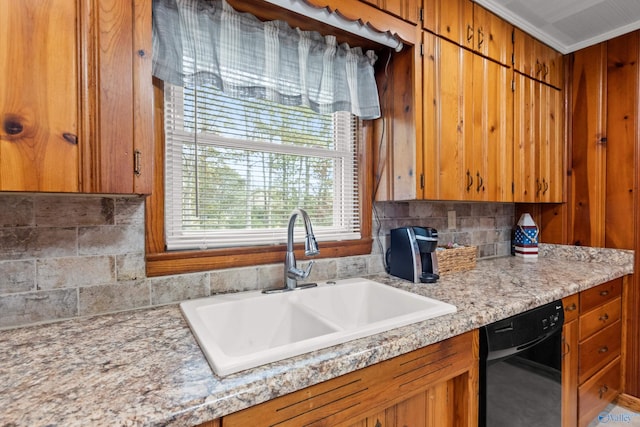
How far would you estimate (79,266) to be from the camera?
104 centimetres

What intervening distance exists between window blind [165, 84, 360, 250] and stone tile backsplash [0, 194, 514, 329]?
139 mm

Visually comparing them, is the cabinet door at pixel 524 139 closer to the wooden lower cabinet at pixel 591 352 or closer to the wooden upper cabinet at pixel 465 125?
the wooden upper cabinet at pixel 465 125

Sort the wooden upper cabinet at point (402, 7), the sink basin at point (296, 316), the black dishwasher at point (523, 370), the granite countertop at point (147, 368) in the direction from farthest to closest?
the wooden upper cabinet at point (402, 7) < the black dishwasher at point (523, 370) < the sink basin at point (296, 316) < the granite countertop at point (147, 368)

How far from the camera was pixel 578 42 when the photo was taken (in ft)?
7.08

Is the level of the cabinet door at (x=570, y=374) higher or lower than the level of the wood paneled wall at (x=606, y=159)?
lower

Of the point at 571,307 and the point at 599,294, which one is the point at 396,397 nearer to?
the point at 571,307

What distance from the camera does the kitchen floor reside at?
73.7 inches

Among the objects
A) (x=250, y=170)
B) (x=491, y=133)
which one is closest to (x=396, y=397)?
(x=250, y=170)

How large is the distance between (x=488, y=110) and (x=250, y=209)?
4.64 feet

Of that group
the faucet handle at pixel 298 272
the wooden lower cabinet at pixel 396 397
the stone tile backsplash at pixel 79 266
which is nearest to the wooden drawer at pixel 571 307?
the wooden lower cabinet at pixel 396 397

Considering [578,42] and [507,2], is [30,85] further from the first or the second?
[578,42]

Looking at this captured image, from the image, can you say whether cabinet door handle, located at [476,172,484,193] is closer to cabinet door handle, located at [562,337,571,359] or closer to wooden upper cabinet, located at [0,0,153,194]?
cabinet door handle, located at [562,337,571,359]

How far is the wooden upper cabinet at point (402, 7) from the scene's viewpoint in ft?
4.44

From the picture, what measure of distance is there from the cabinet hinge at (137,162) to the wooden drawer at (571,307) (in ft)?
5.98
